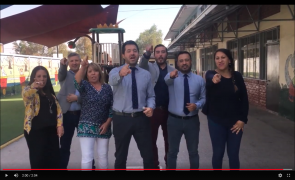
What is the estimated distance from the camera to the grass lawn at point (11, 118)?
5821 millimetres

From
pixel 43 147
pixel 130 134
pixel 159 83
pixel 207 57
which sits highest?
pixel 207 57

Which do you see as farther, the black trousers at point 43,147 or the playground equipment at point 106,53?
the playground equipment at point 106,53

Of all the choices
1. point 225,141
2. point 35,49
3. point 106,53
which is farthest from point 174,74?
point 106,53

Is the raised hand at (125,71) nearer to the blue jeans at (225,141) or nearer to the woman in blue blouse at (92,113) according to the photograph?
the woman in blue blouse at (92,113)

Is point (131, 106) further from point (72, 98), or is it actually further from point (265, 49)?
point (265, 49)

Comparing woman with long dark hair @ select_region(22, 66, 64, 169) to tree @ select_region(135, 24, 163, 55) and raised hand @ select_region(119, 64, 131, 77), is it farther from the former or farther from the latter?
tree @ select_region(135, 24, 163, 55)

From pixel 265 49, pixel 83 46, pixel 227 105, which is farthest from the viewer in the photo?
pixel 265 49

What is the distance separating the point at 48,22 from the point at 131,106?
136 cm

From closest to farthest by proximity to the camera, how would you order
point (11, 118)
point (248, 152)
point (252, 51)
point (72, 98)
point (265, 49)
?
point (72, 98)
point (248, 152)
point (11, 118)
point (265, 49)
point (252, 51)

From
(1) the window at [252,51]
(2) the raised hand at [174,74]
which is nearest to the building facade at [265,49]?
(1) the window at [252,51]

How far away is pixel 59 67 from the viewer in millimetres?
3307

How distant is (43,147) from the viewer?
2945 mm

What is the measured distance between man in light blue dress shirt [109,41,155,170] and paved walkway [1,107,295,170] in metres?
1.03
